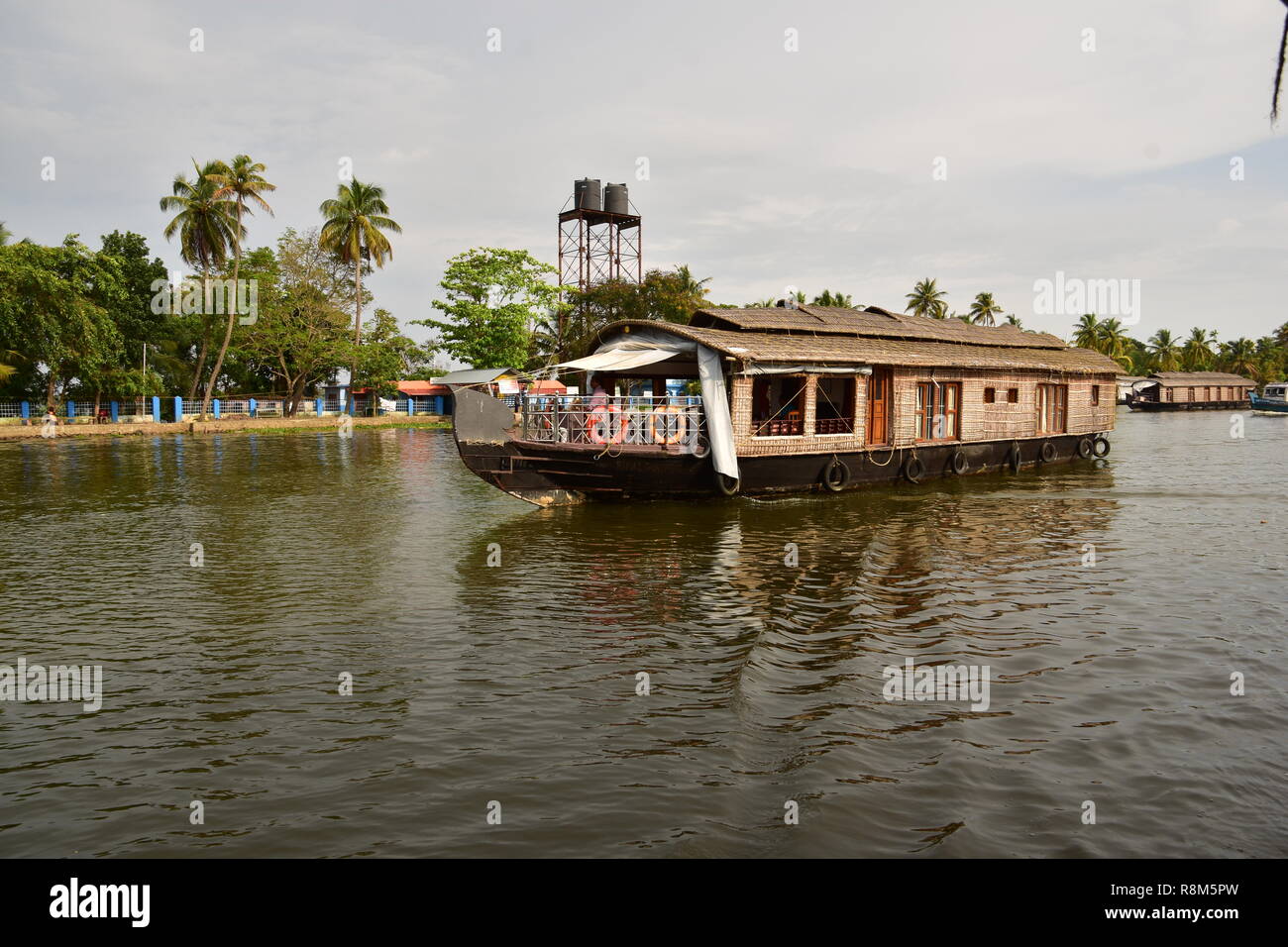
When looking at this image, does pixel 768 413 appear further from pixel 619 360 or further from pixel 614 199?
pixel 614 199

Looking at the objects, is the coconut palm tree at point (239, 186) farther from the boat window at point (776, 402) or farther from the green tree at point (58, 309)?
the boat window at point (776, 402)

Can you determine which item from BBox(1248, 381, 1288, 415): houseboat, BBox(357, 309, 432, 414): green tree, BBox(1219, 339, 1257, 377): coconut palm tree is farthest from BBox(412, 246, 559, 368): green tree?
BBox(1219, 339, 1257, 377): coconut palm tree

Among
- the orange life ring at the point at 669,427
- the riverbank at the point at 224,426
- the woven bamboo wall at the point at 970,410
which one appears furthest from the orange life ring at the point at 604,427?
the riverbank at the point at 224,426

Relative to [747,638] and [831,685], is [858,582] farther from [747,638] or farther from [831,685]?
[831,685]

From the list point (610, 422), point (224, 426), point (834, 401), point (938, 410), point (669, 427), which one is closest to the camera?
point (669, 427)

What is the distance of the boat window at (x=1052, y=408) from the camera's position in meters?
25.0

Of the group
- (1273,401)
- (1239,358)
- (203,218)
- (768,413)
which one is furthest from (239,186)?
(1239,358)

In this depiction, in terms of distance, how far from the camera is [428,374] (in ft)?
219

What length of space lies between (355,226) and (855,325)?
41.5 m

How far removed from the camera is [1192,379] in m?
75.9

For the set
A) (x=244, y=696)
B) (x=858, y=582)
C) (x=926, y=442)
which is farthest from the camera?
(x=926, y=442)

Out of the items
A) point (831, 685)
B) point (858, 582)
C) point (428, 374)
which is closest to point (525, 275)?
point (428, 374)

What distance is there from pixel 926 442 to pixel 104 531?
17111 mm
